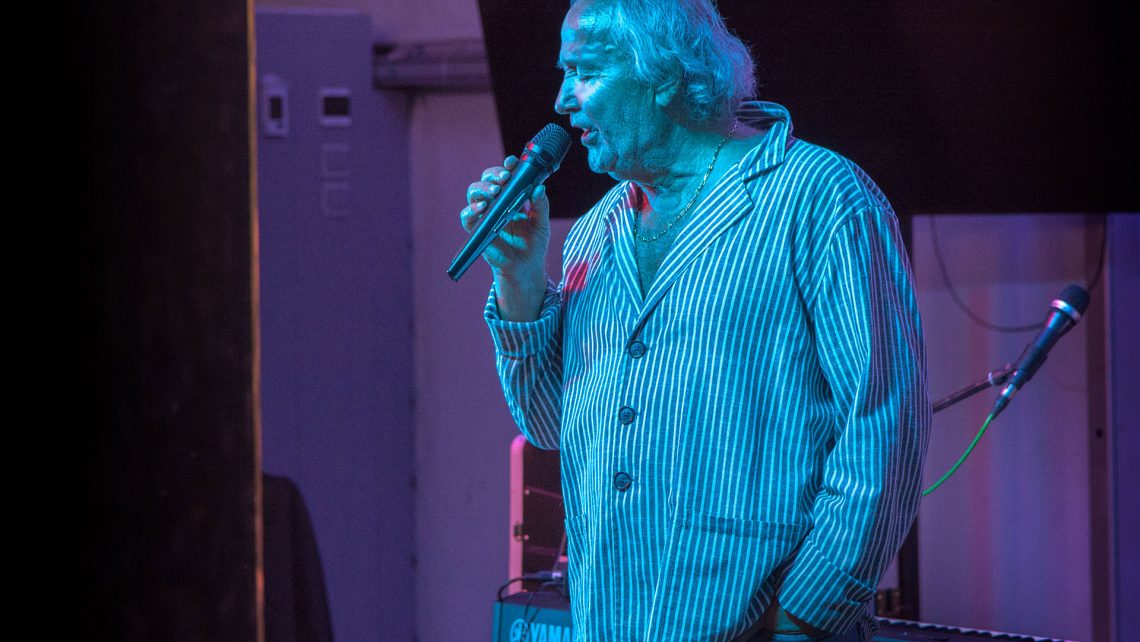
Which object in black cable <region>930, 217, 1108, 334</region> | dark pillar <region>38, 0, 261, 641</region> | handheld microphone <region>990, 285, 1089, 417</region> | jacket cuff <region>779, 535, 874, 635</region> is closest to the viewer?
dark pillar <region>38, 0, 261, 641</region>

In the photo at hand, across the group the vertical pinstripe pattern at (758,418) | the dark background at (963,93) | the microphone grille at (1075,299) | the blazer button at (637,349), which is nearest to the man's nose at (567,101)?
the vertical pinstripe pattern at (758,418)

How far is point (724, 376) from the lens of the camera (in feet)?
4.82

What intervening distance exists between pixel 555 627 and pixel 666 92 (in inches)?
61.6

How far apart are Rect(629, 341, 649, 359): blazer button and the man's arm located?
0.22 m

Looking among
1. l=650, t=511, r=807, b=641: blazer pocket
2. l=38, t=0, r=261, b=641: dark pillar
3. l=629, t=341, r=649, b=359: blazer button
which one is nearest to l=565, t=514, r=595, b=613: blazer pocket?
l=650, t=511, r=807, b=641: blazer pocket

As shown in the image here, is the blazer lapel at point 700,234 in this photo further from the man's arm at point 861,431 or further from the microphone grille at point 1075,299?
the microphone grille at point 1075,299

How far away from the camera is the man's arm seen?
1389mm

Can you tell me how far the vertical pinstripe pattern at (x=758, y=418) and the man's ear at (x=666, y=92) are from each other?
149 millimetres

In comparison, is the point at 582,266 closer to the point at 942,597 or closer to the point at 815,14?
the point at 815,14

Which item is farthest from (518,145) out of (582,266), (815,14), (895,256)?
(895,256)

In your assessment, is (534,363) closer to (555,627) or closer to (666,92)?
(666,92)

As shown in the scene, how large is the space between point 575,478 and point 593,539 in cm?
12

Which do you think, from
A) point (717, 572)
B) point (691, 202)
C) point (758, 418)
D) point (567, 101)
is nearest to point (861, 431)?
point (758, 418)

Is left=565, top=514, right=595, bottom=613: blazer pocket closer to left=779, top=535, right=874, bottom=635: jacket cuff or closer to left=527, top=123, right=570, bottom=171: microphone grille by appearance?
left=779, top=535, right=874, bottom=635: jacket cuff
